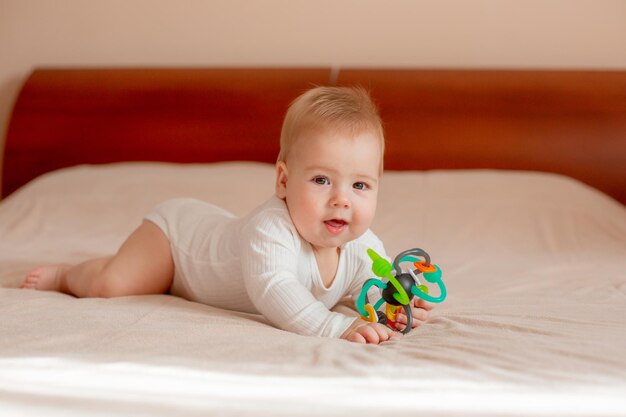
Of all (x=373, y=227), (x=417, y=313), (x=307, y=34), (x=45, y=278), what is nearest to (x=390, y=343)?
(x=417, y=313)

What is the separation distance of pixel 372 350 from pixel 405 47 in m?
1.91

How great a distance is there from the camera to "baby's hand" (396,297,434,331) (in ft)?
4.34

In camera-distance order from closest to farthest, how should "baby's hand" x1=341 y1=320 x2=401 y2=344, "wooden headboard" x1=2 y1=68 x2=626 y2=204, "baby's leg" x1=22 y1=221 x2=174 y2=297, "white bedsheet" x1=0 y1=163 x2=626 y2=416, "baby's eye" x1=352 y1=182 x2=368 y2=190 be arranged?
"white bedsheet" x1=0 y1=163 x2=626 y2=416, "baby's hand" x1=341 y1=320 x2=401 y2=344, "baby's eye" x1=352 y1=182 x2=368 y2=190, "baby's leg" x1=22 y1=221 x2=174 y2=297, "wooden headboard" x1=2 y1=68 x2=626 y2=204

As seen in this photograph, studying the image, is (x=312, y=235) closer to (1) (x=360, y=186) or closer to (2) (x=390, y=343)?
(1) (x=360, y=186)

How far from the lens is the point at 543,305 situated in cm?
143

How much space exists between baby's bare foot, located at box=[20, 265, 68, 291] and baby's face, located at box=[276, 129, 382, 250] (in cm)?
61

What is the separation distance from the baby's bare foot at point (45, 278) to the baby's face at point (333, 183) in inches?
23.9

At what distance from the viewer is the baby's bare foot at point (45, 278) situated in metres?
1.62

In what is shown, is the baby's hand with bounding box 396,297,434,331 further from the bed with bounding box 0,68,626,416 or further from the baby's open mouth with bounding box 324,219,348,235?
the baby's open mouth with bounding box 324,219,348,235

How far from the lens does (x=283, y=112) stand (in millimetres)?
2697

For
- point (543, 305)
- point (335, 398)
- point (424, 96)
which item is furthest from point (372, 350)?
point (424, 96)

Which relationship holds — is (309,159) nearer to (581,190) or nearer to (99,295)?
(99,295)

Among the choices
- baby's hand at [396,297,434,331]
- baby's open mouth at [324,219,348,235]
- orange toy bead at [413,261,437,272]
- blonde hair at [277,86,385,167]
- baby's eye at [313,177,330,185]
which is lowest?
baby's hand at [396,297,434,331]

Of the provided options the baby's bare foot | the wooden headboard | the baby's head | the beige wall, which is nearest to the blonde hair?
the baby's head
